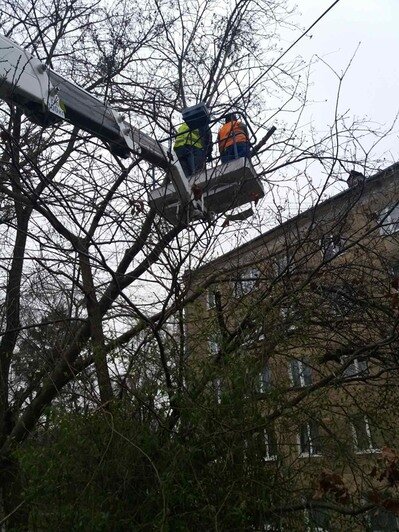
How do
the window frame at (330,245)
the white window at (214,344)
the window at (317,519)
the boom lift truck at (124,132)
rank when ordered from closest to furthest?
the window at (317,519) → the white window at (214,344) → the boom lift truck at (124,132) → the window frame at (330,245)

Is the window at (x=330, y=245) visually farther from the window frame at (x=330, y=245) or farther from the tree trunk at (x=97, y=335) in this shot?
the tree trunk at (x=97, y=335)

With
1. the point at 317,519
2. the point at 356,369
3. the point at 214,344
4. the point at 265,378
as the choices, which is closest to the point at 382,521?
the point at 317,519

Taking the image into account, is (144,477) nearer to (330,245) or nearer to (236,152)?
(330,245)

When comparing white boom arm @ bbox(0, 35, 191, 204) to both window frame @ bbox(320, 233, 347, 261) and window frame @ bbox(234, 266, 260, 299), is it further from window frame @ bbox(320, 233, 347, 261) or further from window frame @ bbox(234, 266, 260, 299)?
window frame @ bbox(320, 233, 347, 261)

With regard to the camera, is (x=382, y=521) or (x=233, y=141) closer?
(x=382, y=521)

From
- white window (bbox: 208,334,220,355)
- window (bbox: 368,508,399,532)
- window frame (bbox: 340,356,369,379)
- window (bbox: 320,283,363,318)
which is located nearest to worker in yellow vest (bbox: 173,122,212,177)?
window (bbox: 320,283,363,318)

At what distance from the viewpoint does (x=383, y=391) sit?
4539mm

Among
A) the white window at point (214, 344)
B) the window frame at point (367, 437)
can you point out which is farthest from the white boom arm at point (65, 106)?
the window frame at point (367, 437)

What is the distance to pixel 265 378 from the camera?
149 inches

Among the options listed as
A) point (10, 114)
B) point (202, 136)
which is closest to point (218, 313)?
point (202, 136)

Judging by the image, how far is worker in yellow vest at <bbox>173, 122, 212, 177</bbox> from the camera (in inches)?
223

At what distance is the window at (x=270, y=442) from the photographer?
339cm

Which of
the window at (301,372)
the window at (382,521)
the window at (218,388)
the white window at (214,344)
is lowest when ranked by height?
the window at (382,521)

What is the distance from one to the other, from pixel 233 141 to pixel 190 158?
0.50 meters
